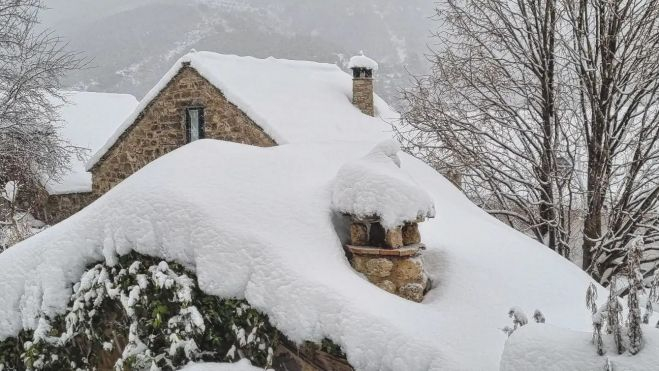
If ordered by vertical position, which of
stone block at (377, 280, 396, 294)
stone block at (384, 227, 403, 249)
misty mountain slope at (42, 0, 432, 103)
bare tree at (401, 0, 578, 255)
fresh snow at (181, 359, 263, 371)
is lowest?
fresh snow at (181, 359, 263, 371)

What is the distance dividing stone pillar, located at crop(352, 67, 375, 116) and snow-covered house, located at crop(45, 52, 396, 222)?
27 mm

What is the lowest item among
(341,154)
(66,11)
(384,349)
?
(384,349)

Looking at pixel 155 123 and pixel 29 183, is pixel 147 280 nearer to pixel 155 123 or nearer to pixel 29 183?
pixel 155 123

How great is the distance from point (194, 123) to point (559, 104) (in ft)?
26.3

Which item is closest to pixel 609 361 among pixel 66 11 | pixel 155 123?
pixel 155 123

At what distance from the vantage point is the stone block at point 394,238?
333cm

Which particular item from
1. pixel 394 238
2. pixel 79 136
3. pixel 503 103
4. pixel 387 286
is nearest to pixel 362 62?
pixel 503 103

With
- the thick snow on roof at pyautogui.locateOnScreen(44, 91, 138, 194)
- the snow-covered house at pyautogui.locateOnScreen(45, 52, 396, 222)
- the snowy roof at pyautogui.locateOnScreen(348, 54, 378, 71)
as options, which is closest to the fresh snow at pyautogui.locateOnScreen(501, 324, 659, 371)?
the snow-covered house at pyautogui.locateOnScreen(45, 52, 396, 222)

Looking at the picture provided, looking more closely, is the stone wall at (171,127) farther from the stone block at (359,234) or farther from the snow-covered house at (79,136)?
the stone block at (359,234)

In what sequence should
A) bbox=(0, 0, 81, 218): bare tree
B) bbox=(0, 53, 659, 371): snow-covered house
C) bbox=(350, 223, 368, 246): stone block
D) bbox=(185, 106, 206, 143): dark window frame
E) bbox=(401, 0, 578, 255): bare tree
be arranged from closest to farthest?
bbox=(0, 53, 659, 371): snow-covered house < bbox=(350, 223, 368, 246): stone block < bbox=(401, 0, 578, 255): bare tree < bbox=(0, 0, 81, 218): bare tree < bbox=(185, 106, 206, 143): dark window frame

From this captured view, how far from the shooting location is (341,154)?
5.11m

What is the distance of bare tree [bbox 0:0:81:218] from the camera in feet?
36.1

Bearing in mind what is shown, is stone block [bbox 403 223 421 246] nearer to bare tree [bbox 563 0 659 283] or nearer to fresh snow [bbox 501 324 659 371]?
fresh snow [bbox 501 324 659 371]

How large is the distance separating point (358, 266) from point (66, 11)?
97846 millimetres
